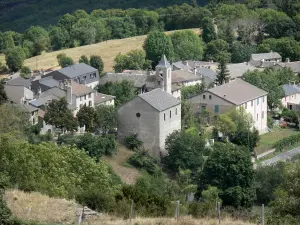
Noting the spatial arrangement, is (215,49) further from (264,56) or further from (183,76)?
(183,76)

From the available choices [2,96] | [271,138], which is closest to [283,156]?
[271,138]

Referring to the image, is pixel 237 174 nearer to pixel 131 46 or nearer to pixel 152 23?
pixel 131 46

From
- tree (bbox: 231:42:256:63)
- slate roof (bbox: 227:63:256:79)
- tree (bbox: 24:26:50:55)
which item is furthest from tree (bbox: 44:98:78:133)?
tree (bbox: 24:26:50:55)

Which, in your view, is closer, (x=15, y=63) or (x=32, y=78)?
(x=32, y=78)

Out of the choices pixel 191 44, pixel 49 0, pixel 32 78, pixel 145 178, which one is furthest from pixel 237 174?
pixel 49 0

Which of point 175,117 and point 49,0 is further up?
point 175,117

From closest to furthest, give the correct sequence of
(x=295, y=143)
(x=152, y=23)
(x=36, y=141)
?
(x=36, y=141) → (x=295, y=143) → (x=152, y=23)

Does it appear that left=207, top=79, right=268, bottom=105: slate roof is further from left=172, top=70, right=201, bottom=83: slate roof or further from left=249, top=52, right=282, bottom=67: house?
left=249, top=52, right=282, bottom=67: house
